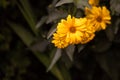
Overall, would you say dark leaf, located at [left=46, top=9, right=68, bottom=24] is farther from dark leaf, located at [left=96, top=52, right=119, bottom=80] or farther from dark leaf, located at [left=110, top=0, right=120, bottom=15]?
dark leaf, located at [left=96, top=52, right=119, bottom=80]

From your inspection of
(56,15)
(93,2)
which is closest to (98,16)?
(93,2)

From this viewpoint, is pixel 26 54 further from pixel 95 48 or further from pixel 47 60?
pixel 95 48

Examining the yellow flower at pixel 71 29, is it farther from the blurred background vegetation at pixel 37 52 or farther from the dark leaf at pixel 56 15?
the blurred background vegetation at pixel 37 52

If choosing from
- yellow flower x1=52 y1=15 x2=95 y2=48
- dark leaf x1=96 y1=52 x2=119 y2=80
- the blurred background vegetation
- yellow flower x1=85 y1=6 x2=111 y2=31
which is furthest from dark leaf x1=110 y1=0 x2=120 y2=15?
dark leaf x1=96 y1=52 x2=119 y2=80

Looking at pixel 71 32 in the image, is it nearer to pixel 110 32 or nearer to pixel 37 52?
pixel 110 32

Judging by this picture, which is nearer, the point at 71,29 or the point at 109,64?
the point at 71,29

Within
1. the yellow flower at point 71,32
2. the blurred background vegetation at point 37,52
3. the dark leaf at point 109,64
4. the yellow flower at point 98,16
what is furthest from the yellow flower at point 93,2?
the dark leaf at point 109,64
